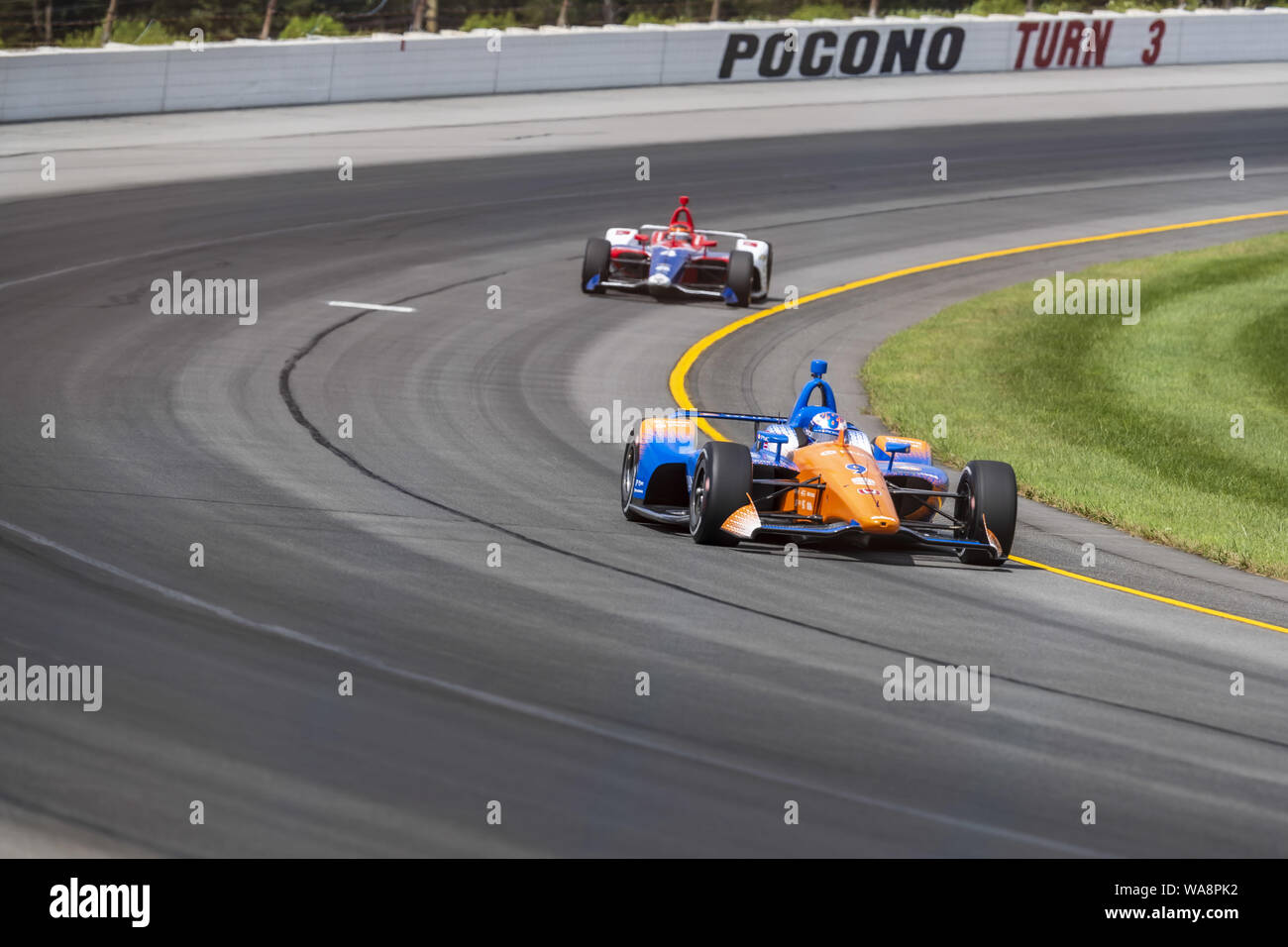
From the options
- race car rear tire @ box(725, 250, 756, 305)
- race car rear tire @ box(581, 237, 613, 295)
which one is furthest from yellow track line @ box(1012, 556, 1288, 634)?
race car rear tire @ box(581, 237, 613, 295)

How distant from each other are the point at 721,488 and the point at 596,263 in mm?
12954

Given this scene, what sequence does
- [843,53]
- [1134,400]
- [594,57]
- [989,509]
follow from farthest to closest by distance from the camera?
[843,53] < [594,57] < [1134,400] < [989,509]

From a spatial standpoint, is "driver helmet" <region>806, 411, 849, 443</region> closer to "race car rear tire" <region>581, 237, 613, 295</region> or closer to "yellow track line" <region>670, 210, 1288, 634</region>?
"yellow track line" <region>670, 210, 1288, 634</region>

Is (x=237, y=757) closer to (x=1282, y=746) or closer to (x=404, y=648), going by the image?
(x=404, y=648)

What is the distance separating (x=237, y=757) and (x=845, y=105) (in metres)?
37.0

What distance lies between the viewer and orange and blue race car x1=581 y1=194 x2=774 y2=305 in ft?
Result: 84.7

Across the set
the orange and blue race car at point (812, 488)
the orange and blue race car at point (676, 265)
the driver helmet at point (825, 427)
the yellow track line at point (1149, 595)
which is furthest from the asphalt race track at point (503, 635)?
the orange and blue race car at point (676, 265)

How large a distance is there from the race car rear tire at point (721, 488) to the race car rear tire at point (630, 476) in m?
0.93

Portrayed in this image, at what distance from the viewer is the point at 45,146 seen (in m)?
33.6

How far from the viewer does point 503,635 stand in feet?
36.3

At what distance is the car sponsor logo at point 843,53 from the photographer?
148ft

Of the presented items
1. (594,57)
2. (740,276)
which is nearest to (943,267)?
(740,276)

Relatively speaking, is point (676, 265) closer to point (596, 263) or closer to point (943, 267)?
point (596, 263)
